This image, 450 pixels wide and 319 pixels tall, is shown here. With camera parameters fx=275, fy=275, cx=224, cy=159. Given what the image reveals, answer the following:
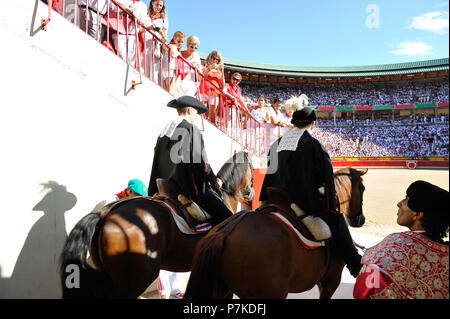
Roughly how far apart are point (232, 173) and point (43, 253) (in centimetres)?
238

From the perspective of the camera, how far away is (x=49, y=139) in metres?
2.66

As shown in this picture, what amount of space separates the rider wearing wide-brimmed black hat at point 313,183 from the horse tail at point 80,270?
150 centimetres

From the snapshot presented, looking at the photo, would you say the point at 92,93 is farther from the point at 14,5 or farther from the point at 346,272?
the point at 346,272

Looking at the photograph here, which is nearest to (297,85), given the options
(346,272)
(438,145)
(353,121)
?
(353,121)

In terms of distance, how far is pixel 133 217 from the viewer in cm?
202

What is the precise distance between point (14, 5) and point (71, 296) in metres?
2.61

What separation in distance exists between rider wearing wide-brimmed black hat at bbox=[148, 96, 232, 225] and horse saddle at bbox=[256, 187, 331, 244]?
2.23ft

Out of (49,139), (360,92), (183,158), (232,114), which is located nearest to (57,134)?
(49,139)

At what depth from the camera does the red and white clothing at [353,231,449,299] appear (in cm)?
141

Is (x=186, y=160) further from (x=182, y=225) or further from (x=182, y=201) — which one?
(x=182, y=225)

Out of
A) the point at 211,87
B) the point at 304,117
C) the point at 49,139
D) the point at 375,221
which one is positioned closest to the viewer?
the point at 304,117

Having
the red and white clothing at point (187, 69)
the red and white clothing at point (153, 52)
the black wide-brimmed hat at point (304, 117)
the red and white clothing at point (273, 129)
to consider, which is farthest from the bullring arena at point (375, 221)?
the red and white clothing at point (187, 69)

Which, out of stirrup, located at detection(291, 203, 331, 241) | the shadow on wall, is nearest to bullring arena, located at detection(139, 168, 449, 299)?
the shadow on wall

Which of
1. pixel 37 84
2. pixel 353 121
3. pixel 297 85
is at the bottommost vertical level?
pixel 37 84
